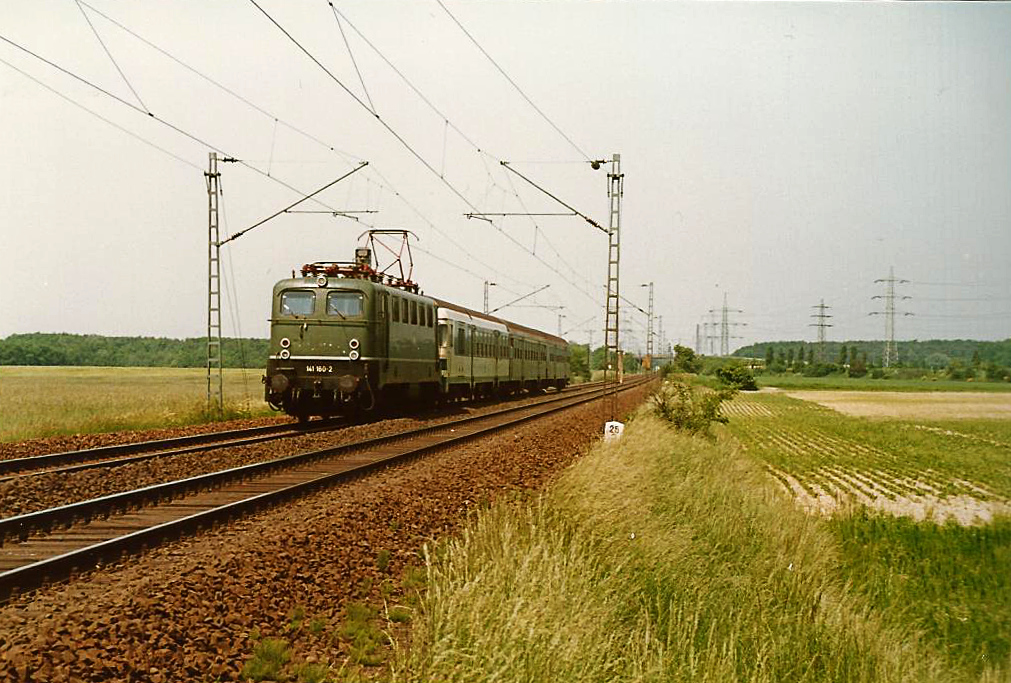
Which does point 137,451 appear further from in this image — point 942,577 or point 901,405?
point 901,405

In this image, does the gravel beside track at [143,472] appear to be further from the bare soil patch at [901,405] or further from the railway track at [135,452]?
the bare soil patch at [901,405]

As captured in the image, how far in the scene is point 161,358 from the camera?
349ft

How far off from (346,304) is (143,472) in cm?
987

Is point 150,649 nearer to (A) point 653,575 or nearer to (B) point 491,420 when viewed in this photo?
(A) point 653,575

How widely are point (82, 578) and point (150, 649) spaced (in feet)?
7.24

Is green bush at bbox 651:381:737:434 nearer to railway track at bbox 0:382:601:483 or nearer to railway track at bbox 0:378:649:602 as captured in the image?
railway track at bbox 0:382:601:483

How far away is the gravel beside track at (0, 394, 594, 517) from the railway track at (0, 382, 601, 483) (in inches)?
17.4

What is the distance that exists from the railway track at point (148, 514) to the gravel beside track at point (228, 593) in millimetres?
195

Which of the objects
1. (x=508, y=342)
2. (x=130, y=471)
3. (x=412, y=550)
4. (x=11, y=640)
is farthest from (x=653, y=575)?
(x=508, y=342)

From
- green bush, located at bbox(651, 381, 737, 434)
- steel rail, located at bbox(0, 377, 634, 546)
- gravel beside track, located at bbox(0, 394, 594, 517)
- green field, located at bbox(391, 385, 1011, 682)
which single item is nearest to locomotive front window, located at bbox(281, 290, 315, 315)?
gravel beside track, located at bbox(0, 394, 594, 517)

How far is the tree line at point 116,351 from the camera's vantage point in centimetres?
7106

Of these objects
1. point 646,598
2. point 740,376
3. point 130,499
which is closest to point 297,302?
point 130,499

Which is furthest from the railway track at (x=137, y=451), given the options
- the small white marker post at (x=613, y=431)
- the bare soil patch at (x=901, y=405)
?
the bare soil patch at (x=901, y=405)

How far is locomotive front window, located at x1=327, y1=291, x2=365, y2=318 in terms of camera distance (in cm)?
2227
